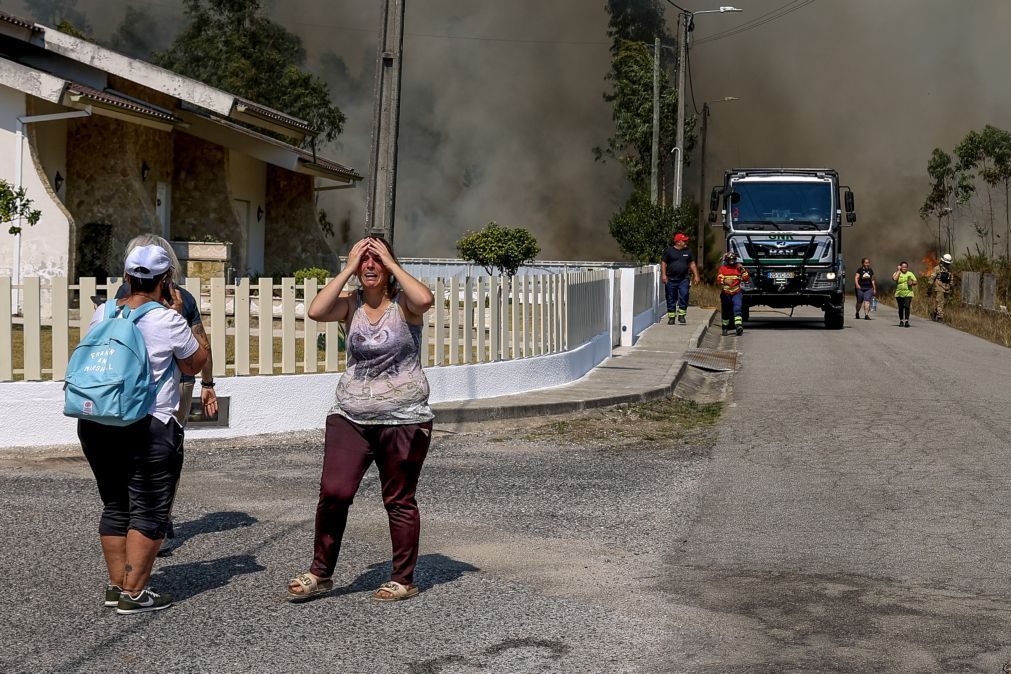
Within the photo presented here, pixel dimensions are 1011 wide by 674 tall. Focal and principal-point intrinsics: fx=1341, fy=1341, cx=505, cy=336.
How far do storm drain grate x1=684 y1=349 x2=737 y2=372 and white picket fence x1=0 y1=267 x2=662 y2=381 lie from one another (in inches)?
118

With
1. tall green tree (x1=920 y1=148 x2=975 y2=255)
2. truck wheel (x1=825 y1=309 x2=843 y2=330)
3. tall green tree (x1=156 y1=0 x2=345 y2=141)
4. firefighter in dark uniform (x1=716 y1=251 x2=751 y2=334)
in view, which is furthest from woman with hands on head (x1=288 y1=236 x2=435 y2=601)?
tall green tree (x1=920 y1=148 x2=975 y2=255)

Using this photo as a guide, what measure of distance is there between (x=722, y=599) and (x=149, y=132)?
1914 cm

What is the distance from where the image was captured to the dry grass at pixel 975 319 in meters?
A: 26.7

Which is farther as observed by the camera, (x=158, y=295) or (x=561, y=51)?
(x=561, y=51)

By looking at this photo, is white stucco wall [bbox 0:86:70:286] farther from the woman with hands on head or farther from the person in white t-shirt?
the woman with hands on head

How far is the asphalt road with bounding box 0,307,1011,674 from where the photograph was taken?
4949mm

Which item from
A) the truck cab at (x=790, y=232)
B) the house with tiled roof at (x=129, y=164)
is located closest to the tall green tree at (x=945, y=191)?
the truck cab at (x=790, y=232)

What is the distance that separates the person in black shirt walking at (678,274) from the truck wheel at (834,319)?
115 inches

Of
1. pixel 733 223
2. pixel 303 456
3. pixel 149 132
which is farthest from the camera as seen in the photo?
pixel 733 223

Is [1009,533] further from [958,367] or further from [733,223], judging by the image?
[733,223]

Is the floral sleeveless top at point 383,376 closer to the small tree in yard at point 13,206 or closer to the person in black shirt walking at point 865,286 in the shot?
the small tree in yard at point 13,206

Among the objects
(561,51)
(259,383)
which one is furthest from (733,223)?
(561,51)

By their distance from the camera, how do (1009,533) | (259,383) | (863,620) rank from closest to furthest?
(863,620)
(1009,533)
(259,383)

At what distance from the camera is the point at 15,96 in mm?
19016
